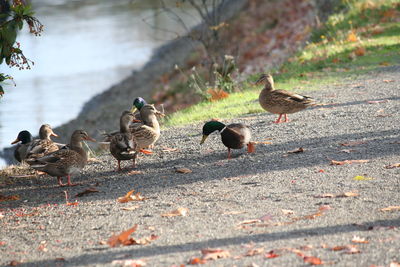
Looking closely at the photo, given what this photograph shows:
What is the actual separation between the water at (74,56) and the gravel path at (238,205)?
634 cm

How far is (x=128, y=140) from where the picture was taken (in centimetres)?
912

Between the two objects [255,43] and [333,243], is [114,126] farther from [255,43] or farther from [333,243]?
[333,243]

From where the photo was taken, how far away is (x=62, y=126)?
20.7 metres

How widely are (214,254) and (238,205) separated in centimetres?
155

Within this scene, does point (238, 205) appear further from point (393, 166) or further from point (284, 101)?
point (284, 101)

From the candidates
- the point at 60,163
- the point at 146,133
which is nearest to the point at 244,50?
the point at 146,133

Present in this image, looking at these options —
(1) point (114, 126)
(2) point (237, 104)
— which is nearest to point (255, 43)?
(1) point (114, 126)

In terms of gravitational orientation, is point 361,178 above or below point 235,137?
below

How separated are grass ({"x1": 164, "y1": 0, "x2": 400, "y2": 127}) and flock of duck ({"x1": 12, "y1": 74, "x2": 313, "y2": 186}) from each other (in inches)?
65.1

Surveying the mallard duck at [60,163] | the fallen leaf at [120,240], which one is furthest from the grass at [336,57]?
the fallen leaf at [120,240]

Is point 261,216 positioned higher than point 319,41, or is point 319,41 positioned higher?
point 319,41

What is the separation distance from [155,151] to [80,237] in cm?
381

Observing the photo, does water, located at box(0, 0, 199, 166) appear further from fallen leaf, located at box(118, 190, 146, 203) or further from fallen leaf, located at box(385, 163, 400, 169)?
fallen leaf, located at box(385, 163, 400, 169)

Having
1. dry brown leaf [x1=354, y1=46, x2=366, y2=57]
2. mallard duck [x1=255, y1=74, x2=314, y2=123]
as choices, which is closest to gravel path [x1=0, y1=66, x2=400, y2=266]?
mallard duck [x1=255, y1=74, x2=314, y2=123]
